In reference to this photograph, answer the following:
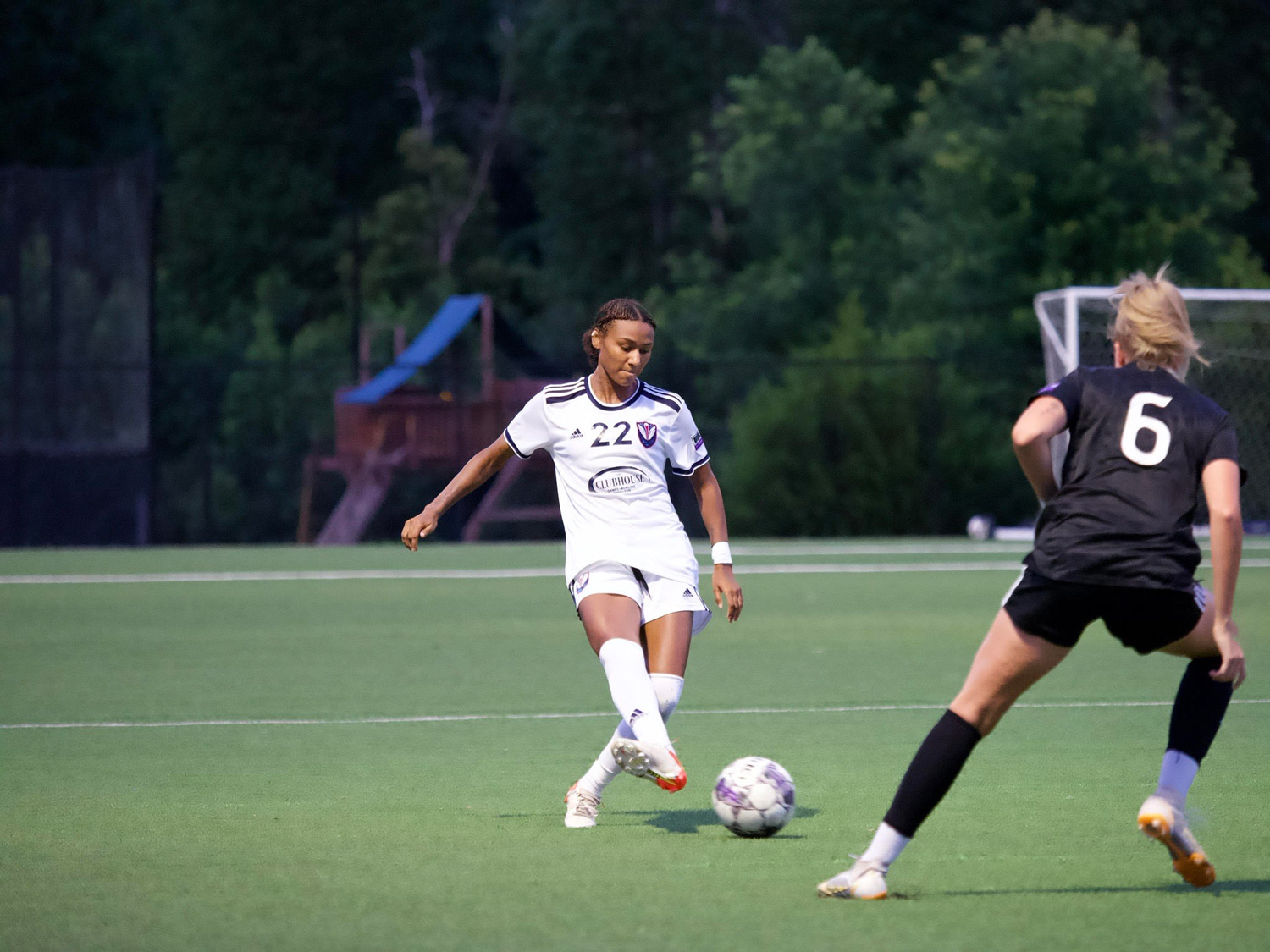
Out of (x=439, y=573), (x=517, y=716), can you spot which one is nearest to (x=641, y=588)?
(x=517, y=716)

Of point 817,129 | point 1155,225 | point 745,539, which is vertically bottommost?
point 745,539

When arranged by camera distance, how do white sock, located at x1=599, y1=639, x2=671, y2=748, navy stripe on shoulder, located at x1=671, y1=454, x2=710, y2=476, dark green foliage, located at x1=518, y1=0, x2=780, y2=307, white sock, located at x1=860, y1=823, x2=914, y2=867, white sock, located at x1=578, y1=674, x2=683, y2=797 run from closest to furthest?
1. white sock, located at x1=860, y1=823, x2=914, y2=867
2. white sock, located at x1=599, y1=639, x2=671, y2=748
3. white sock, located at x1=578, y1=674, x2=683, y2=797
4. navy stripe on shoulder, located at x1=671, y1=454, x2=710, y2=476
5. dark green foliage, located at x1=518, y1=0, x2=780, y2=307

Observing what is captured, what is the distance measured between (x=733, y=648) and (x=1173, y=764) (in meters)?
8.06

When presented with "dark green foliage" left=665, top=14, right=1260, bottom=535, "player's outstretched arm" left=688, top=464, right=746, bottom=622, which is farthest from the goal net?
"player's outstretched arm" left=688, top=464, right=746, bottom=622

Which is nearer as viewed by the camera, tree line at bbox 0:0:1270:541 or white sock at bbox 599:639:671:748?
white sock at bbox 599:639:671:748

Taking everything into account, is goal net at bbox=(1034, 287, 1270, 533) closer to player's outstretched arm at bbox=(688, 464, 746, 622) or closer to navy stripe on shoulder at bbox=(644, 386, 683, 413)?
player's outstretched arm at bbox=(688, 464, 746, 622)

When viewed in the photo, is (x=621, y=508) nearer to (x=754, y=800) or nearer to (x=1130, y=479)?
(x=754, y=800)

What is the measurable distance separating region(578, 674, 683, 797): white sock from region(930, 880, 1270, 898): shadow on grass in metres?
1.36

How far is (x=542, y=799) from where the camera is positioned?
7.18m

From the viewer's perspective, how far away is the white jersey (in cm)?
659

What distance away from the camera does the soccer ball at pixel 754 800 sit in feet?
20.6

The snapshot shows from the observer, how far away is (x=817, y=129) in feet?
146

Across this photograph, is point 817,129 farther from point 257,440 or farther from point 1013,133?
point 257,440

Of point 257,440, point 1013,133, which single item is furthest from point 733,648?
point 257,440
